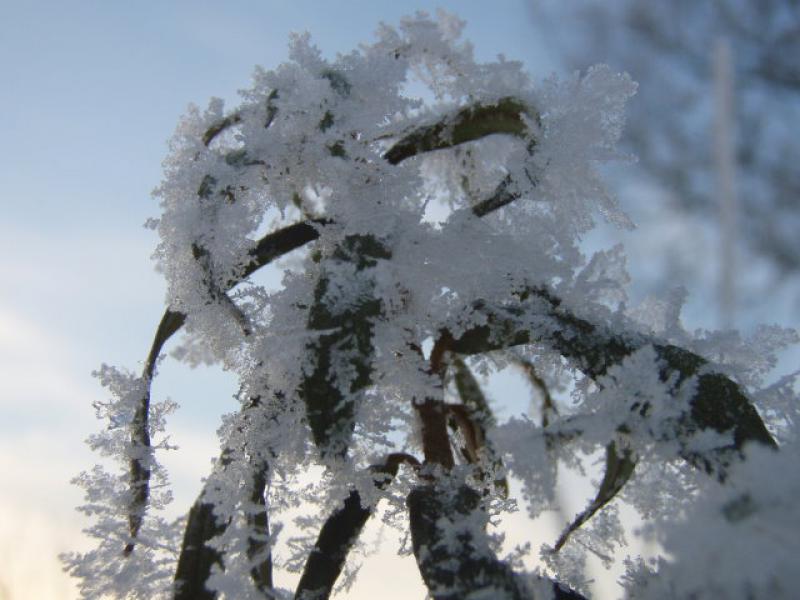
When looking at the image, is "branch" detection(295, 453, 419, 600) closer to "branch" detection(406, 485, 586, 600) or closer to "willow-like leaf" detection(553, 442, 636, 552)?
"branch" detection(406, 485, 586, 600)

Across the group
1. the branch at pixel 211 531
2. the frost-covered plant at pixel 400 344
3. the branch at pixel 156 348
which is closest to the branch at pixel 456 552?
the frost-covered plant at pixel 400 344

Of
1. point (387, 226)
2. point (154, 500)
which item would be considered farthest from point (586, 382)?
point (154, 500)

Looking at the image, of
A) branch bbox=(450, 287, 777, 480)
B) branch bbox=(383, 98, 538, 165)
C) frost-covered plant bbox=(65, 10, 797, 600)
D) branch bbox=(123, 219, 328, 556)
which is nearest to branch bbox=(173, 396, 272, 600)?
frost-covered plant bbox=(65, 10, 797, 600)

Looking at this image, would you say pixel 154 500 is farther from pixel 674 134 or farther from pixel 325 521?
pixel 674 134

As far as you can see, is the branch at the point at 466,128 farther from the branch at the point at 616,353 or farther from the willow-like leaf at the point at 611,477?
the willow-like leaf at the point at 611,477

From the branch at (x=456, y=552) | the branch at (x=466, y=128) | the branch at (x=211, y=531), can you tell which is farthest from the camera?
the branch at (x=466, y=128)

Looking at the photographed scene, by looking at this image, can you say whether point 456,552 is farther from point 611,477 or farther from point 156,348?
point 156,348
